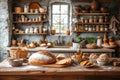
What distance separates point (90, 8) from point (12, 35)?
2765 mm

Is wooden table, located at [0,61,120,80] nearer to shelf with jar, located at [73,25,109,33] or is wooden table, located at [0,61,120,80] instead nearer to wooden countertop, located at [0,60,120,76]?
wooden countertop, located at [0,60,120,76]

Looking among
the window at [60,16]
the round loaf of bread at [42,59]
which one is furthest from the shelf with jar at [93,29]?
the round loaf of bread at [42,59]

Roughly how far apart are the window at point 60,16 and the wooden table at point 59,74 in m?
5.04

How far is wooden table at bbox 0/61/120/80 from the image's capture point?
3.29 meters

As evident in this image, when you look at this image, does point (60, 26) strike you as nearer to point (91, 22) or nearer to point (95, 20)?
point (91, 22)

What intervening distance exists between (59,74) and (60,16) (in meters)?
5.17

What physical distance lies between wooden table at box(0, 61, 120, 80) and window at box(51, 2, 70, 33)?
5.04 metres

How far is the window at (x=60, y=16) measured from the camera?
8242 mm

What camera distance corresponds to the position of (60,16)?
8312 mm

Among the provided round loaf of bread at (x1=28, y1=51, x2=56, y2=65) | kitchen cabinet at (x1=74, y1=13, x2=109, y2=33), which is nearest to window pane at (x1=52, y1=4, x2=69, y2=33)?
kitchen cabinet at (x1=74, y1=13, x2=109, y2=33)

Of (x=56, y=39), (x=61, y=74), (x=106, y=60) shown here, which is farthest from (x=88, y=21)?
(x=61, y=74)

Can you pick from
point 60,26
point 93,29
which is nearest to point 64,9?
point 60,26

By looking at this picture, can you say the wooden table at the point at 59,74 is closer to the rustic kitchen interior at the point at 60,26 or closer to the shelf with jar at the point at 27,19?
the rustic kitchen interior at the point at 60,26

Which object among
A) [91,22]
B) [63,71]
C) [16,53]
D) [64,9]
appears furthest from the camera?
[64,9]
